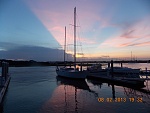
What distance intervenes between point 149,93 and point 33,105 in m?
11.2

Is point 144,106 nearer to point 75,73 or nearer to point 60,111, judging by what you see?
point 60,111

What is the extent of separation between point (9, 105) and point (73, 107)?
4930mm

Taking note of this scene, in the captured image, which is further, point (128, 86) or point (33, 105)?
point (128, 86)

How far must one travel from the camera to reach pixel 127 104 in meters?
13.5

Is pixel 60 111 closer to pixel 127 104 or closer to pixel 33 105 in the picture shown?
pixel 33 105

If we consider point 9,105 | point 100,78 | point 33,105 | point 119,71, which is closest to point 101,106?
point 33,105

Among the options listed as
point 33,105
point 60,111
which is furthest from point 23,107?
point 60,111

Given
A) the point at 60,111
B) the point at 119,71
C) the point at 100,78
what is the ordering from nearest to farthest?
the point at 60,111, the point at 100,78, the point at 119,71

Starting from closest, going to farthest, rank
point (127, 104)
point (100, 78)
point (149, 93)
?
point (127, 104)
point (149, 93)
point (100, 78)

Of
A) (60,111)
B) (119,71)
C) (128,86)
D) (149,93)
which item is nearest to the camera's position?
(60,111)

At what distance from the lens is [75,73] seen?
3047cm

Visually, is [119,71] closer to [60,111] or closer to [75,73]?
[75,73]

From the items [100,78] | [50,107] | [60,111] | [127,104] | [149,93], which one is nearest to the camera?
[60,111]

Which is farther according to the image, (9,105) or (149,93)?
(149,93)
